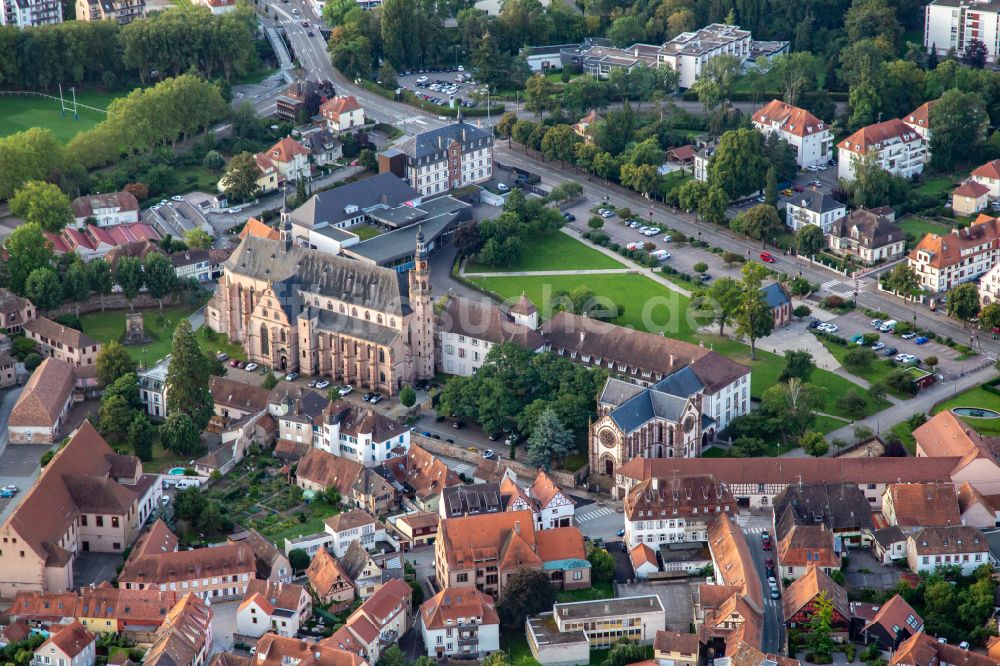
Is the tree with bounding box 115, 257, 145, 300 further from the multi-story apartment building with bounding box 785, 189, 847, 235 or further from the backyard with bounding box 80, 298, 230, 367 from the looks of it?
the multi-story apartment building with bounding box 785, 189, 847, 235

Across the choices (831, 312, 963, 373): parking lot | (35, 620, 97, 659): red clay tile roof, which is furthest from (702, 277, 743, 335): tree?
(35, 620, 97, 659): red clay tile roof

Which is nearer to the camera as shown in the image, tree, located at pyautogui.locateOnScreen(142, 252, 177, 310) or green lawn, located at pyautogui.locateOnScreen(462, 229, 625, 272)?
tree, located at pyautogui.locateOnScreen(142, 252, 177, 310)

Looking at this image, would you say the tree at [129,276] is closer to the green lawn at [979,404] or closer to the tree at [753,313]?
the tree at [753,313]

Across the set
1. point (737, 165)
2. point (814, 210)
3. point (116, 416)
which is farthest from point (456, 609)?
point (737, 165)

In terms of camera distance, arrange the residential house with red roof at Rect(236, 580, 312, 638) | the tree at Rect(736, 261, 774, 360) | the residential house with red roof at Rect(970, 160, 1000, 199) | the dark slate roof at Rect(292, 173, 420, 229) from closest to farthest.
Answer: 1. the residential house with red roof at Rect(236, 580, 312, 638)
2. the tree at Rect(736, 261, 774, 360)
3. the dark slate roof at Rect(292, 173, 420, 229)
4. the residential house with red roof at Rect(970, 160, 1000, 199)

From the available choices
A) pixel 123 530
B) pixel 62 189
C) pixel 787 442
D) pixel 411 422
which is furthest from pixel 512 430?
pixel 62 189

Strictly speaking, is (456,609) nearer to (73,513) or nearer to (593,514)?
(593,514)

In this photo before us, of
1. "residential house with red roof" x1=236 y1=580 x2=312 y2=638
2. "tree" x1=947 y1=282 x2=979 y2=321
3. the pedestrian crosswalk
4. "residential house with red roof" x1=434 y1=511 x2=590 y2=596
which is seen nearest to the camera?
"residential house with red roof" x1=236 y1=580 x2=312 y2=638
